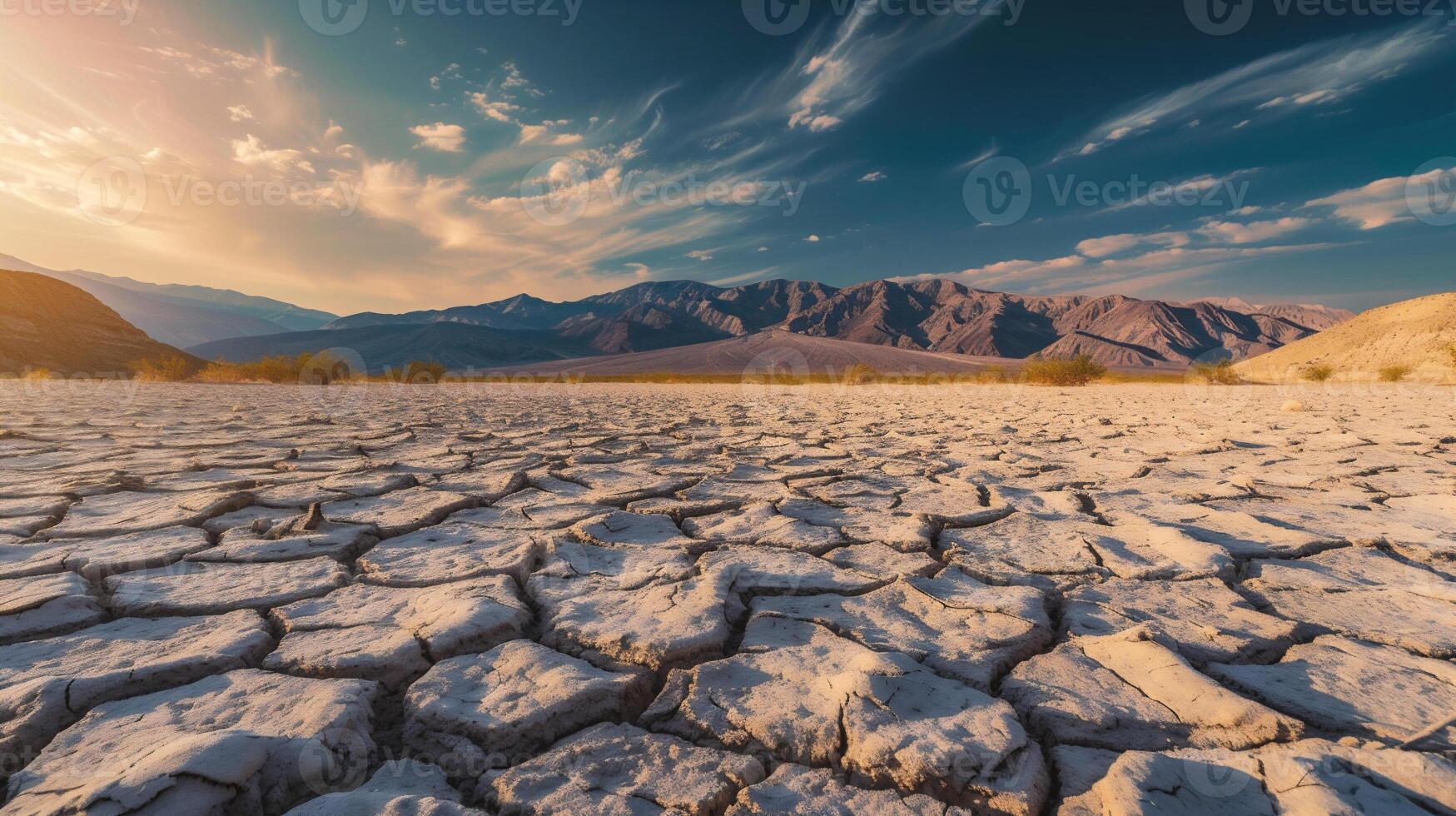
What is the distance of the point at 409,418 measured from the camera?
551cm

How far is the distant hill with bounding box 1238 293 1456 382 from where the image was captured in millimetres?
13082

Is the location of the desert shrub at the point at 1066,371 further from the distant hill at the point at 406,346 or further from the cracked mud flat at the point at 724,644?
the distant hill at the point at 406,346

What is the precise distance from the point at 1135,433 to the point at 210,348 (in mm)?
115714

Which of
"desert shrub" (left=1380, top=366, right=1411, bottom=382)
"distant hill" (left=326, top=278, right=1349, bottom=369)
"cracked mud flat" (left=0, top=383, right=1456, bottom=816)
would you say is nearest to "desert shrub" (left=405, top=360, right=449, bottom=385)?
"cracked mud flat" (left=0, top=383, right=1456, bottom=816)

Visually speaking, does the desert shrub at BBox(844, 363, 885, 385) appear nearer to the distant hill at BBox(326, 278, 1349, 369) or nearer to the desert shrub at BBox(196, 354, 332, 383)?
the desert shrub at BBox(196, 354, 332, 383)

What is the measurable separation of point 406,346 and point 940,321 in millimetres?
133510

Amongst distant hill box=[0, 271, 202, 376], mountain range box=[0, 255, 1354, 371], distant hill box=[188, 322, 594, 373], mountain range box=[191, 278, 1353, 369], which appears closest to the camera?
distant hill box=[0, 271, 202, 376]

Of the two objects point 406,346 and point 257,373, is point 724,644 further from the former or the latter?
point 406,346

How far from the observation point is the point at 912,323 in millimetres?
160875

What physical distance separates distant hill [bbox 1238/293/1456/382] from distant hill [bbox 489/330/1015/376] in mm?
26517

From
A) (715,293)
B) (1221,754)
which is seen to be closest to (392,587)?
(1221,754)

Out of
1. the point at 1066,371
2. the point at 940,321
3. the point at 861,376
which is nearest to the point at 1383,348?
the point at 1066,371

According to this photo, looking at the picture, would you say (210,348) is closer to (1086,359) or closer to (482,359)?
(482,359)

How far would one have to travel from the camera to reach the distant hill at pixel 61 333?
18.6 metres
